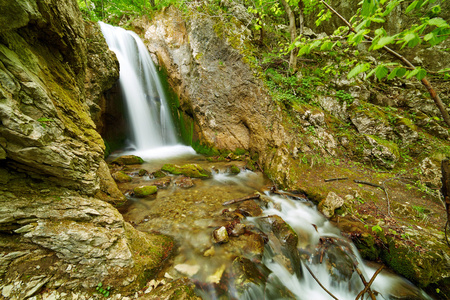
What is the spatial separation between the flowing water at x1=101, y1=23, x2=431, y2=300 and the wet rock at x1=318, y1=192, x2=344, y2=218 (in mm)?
195

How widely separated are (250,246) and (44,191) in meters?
3.44

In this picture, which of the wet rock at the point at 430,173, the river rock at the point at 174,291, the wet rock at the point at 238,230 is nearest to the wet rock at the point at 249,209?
the wet rock at the point at 238,230

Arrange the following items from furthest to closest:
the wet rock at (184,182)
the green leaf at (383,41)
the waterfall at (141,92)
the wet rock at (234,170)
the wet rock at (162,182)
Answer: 1. the waterfall at (141,92)
2. the wet rock at (234,170)
3. the wet rock at (184,182)
4. the wet rock at (162,182)
5. the green leaf at (383,41)

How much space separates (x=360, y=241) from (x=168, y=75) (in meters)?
11.3

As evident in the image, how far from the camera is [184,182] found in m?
5.98

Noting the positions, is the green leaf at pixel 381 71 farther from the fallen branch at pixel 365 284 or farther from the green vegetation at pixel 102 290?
the green vegetation at pixel 102 290

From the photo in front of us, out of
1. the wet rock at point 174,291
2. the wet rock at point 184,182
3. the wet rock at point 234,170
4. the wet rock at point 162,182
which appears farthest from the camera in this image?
the wet rock at point 234,170

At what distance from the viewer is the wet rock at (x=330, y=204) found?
178 inches

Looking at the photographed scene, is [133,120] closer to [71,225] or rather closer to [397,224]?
[71,225]

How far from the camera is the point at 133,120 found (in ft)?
33.4

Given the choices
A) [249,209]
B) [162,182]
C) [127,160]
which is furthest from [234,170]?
[127,160]

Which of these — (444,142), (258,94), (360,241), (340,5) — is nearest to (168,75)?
(258,94)

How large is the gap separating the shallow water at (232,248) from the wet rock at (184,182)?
20 centimetres

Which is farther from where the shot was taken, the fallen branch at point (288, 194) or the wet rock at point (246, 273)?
the fallen branch at point (288, 194)
